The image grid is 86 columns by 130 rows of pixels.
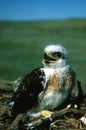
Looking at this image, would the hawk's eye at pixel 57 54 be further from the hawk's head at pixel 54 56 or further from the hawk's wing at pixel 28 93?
the hawk's wing at pixel 28 93

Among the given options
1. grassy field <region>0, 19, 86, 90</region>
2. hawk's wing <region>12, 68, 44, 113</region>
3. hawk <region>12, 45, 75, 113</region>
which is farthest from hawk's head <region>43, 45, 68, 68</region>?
grassy field <region>0, 19, 86, 90</region>

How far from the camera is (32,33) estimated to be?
44.4 meters

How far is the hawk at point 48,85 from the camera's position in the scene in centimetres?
741

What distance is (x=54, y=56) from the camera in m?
7.50

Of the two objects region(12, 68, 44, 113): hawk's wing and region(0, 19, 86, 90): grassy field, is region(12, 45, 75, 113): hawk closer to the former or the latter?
region(12, 68, 44, 113): hawk's wing

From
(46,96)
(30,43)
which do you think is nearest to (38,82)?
(46,96)

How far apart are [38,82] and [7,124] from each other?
2.59ft

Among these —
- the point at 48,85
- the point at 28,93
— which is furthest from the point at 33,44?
the point at 48,85

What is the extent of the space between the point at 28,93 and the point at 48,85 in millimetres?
346

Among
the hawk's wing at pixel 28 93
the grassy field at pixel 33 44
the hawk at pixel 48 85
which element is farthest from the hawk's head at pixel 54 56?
A: the grassy field at pixel 33 44

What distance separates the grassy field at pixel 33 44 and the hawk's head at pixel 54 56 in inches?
450

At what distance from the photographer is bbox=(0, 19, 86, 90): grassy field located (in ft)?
78.5

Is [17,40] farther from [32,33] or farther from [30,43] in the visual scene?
[32,33]

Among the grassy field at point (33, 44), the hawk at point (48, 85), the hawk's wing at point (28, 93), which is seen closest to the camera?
the hawk at point (48, 85)
